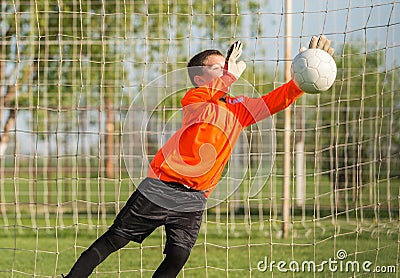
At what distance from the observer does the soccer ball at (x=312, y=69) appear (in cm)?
428

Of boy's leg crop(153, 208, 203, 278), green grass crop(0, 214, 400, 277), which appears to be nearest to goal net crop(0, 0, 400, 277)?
green grass crop(0, 214, 400, 277)

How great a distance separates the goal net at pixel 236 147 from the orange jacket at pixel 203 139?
1955 mm

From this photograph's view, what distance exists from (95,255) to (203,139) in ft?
2.95

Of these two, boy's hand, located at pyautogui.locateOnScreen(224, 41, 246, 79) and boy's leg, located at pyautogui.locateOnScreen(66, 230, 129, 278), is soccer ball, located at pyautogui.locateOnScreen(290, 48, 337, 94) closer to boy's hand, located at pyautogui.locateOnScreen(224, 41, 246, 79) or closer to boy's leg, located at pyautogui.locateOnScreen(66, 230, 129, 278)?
boy's hand, located at pyautogui.locateOnScreen(224, 41, 246, 79)

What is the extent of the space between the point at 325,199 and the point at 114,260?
756cm

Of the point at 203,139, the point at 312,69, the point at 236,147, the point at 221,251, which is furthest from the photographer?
the point at 236,147

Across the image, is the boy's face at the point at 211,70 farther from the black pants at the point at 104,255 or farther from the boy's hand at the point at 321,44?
the black pants at the point at 104,255

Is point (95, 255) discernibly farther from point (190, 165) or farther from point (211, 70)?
point (211, 70)

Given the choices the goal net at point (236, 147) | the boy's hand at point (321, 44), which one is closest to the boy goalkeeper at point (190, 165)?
the boy's hand at point (321, 44)

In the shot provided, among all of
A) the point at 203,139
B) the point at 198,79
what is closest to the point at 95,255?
the point at 203,139

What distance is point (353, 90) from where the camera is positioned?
1281cm

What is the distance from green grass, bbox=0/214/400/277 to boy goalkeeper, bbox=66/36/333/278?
109cm

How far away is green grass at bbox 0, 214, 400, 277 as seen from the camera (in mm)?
6125

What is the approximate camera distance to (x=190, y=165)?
416 cm
